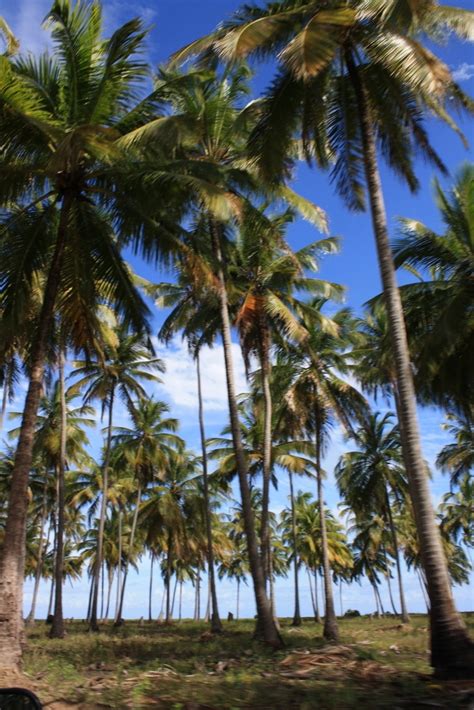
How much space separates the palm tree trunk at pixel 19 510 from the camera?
8.96 meters

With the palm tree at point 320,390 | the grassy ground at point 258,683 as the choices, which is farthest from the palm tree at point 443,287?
the grassy ground at point 258,683

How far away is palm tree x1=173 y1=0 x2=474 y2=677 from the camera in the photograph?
27.9 feet

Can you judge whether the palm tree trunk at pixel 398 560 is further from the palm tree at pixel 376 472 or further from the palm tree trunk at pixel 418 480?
the palm tree trunk at pixel 418 480

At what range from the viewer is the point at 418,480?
8.55m

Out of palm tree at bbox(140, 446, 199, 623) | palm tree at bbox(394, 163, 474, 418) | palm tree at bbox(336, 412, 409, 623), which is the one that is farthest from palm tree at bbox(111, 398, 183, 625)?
palm tree at bbox(394, 163, 474, 418)

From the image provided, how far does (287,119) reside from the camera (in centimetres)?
1180

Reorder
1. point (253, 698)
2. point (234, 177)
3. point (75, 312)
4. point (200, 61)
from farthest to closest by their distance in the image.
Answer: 1. point (234, 177)
2. point (75, 312)
3. point (200, 61)
4. point (253, 698)

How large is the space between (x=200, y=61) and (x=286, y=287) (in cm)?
1028

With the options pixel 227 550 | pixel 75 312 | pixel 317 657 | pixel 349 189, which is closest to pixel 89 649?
pixel 317 657

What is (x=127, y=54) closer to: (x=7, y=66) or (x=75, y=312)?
(x=7, y=66)

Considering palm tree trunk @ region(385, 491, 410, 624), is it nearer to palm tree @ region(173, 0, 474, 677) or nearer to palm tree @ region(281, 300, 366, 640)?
palm tree @ region(281, 300, 366, 640)

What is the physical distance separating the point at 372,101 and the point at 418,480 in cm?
768

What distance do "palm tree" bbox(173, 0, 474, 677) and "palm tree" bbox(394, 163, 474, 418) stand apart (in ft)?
13.6

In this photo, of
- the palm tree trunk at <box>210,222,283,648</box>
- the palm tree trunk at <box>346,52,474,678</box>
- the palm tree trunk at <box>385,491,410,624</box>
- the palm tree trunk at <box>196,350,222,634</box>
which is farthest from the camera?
the palm tree trunk at <box>385,491,410,624</box>
